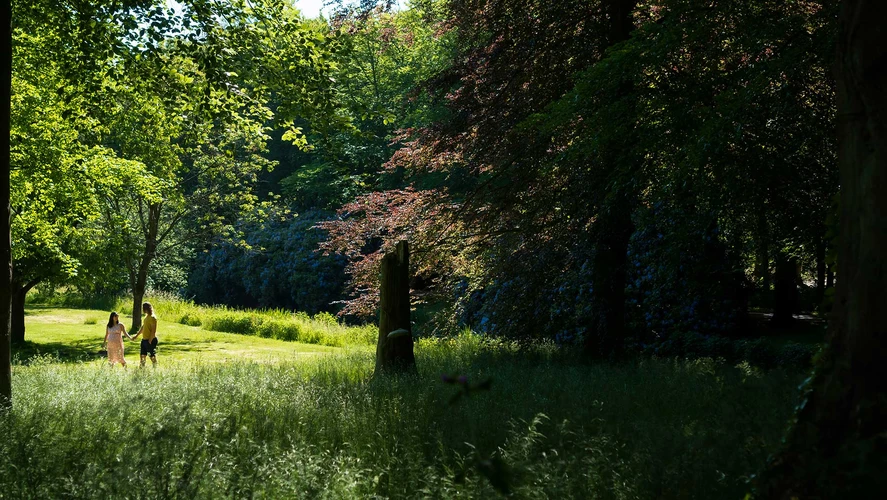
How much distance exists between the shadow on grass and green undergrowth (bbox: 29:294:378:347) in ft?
18.6

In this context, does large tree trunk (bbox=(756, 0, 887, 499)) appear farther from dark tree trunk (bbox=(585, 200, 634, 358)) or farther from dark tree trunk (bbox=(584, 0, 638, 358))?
dark tree trunk (bbox=(585, 200, 634, 358))

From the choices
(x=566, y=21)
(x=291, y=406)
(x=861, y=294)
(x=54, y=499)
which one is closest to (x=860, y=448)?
(x=861, y=294)

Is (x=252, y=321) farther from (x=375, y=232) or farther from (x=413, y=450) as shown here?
(x=413, y=450)

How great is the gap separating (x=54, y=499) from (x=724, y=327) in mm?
13604

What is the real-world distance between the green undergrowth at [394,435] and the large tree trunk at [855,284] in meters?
0.44

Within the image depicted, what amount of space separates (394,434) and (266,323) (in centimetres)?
2169

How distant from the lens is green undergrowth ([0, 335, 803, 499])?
168 inches

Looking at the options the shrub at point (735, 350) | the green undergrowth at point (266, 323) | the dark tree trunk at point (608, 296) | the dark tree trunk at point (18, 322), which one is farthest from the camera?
the green undergrowth at point (266, 323)

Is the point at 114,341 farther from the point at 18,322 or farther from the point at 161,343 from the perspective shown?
the point at 161,343

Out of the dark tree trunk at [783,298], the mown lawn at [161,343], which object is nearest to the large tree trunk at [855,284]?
the mown lawn at [161,343]

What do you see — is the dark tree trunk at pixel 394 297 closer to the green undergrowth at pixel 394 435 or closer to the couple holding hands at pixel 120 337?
the green undergrowth at pixel 394 435

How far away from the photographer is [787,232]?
10.1 meters

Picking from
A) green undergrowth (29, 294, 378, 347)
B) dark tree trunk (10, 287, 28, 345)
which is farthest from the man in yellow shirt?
green undergrowth (29, 294, 378, 347)

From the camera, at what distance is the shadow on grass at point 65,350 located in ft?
62.3
